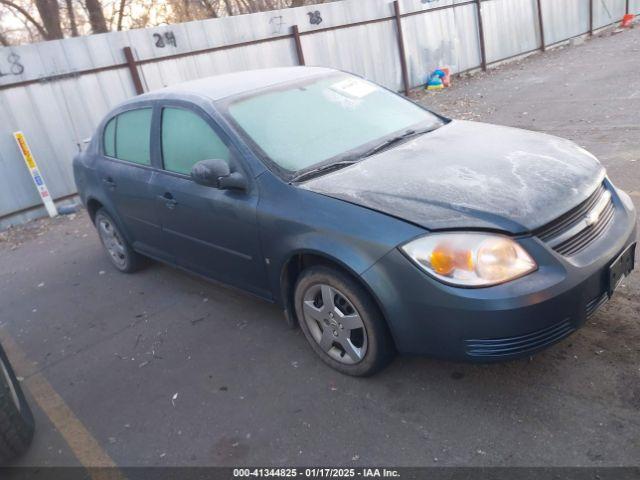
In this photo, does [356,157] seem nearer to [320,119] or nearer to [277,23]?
[320,119]

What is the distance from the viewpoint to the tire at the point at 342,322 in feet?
9.40

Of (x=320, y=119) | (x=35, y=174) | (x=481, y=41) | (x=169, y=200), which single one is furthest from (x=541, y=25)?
(x=169, y=200)

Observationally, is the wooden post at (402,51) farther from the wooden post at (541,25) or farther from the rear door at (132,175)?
the rear door at (132,175)

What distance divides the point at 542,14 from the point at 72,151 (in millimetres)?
14497

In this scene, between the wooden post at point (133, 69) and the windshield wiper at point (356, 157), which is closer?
the windshield wiper at point (356, 157)

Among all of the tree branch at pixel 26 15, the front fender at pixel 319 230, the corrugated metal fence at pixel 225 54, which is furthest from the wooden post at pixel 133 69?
the tree branch at pixel 26 15

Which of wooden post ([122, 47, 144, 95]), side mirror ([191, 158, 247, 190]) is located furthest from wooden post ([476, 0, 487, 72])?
side mirror ([191, 158, 247, 190])

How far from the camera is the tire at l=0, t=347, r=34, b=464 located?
277 centimetres

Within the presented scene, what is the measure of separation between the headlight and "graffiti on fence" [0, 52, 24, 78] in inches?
296

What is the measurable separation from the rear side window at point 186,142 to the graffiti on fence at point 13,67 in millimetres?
5021

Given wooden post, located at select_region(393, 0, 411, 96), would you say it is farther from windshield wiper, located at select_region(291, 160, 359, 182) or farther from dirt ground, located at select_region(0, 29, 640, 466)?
windshield wiper, located at select_region(291, 160, 359, 182)

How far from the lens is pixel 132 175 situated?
4.41 meters

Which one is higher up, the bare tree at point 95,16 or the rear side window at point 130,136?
the bare tree at point 95,16

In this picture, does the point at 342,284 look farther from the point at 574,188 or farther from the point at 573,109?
the point at 573,109
